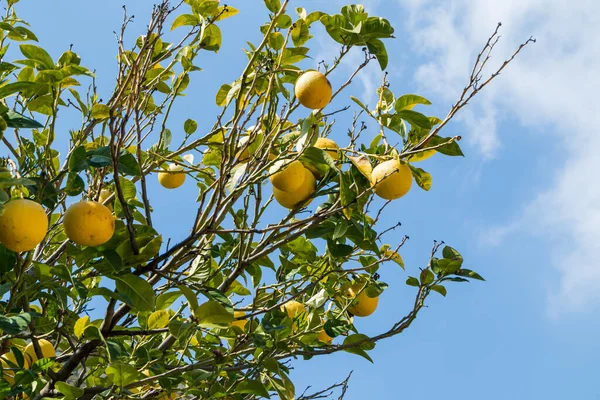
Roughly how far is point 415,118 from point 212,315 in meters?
0.91

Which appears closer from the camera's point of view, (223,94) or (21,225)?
(21,225)

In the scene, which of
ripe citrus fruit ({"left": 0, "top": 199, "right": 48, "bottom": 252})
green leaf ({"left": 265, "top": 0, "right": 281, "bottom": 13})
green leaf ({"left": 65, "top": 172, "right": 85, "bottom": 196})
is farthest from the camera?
green leaf ({"left": 265, "top": 0, "right": 281, "bottom": 13})

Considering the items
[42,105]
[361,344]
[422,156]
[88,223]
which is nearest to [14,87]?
[42,105]

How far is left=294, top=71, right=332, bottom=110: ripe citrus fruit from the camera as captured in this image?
219cm

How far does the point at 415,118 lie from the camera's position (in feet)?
7.27

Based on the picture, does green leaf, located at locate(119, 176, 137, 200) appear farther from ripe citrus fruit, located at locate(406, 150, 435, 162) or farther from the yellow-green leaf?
ripe citrus fruit, located at locate(406, 150, 435, 162)

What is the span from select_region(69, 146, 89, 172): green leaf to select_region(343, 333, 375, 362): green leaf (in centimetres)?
110

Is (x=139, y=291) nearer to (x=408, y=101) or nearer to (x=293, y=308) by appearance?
(x=293, y=308)

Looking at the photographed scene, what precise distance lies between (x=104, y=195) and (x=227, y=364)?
967mm

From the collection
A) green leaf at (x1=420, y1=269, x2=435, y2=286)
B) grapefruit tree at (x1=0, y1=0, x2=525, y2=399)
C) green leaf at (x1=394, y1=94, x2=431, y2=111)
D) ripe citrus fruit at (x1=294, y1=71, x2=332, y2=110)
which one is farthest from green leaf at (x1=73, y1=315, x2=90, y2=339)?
green leaf at (x1=394, y1=94, x2=431, y2=111)

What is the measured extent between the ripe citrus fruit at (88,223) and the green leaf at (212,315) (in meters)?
0.38

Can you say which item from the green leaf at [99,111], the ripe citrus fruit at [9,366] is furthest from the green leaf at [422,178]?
the ripe citrus fruit at [9,366]

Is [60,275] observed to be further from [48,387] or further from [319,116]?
[319,116]

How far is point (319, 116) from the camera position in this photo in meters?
2.36
